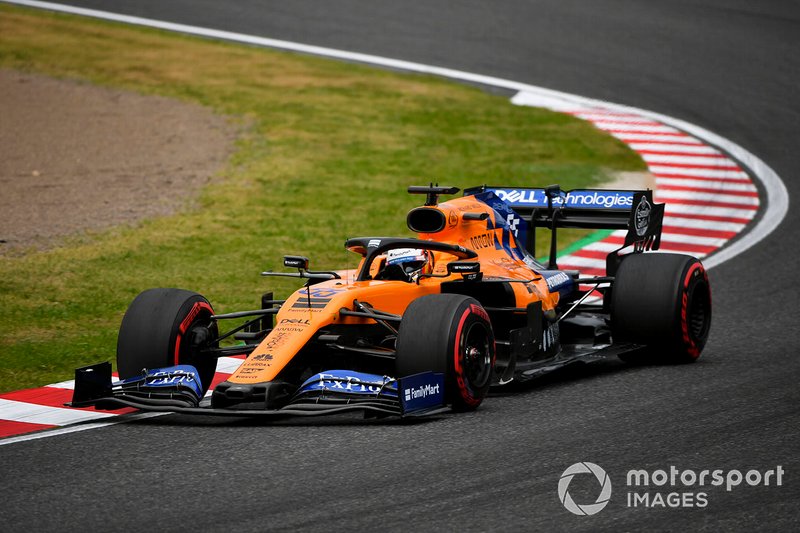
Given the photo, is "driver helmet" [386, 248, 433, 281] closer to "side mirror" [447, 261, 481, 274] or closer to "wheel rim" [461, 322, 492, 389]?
"side mirror" [447, 261, 481, 274]

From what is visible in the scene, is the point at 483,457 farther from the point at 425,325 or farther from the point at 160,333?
the point at 160,333

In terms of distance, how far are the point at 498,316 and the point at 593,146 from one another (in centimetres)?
1095

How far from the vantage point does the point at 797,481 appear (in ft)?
22.3

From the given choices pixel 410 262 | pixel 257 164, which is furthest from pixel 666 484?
pixel 257 164

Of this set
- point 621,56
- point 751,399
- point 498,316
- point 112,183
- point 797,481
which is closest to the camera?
point 797,481

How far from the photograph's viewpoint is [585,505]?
6.45 meters

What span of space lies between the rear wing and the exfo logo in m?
4.13

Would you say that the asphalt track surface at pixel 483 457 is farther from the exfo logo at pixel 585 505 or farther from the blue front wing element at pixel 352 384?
the blue front wing element at pixel 352 384

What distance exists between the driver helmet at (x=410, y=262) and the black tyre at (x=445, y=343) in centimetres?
93

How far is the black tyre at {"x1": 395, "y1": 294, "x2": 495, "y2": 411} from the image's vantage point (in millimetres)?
8117

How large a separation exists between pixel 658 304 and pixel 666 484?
326 cm

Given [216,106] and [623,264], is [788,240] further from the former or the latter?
[216,106]

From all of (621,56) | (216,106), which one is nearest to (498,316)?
(216,106)

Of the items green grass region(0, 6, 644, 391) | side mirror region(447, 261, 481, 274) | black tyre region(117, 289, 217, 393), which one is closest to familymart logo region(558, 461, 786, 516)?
side mirror region(447, 261, 481, 274)
